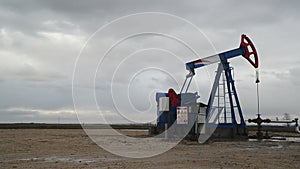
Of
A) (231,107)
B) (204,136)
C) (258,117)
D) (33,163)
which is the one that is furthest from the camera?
(258,117)

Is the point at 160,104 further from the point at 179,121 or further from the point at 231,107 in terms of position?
the point at 231,107

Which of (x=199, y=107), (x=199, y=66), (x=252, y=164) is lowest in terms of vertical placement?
(x=252, y=164)

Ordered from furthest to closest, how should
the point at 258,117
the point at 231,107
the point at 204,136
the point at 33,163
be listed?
the point at 258,117 < the point at 231,107 < the point at 204,136 < the point at 33,163

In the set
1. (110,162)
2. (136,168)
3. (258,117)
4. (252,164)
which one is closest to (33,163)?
(110,162)

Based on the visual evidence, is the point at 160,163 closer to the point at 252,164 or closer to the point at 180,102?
the point at 252,164

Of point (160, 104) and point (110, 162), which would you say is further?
point (160, 104)

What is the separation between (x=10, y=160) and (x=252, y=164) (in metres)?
9.08

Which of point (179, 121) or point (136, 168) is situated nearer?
point (136, 168)

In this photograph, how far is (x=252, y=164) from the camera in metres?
14.1

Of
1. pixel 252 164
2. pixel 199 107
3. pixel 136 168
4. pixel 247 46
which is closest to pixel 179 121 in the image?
pixel 199 107

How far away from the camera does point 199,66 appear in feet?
105

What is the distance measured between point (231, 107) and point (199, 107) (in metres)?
3.80

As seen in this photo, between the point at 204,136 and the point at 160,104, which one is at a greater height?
the point at 160,104

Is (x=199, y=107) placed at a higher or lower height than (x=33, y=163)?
higher
